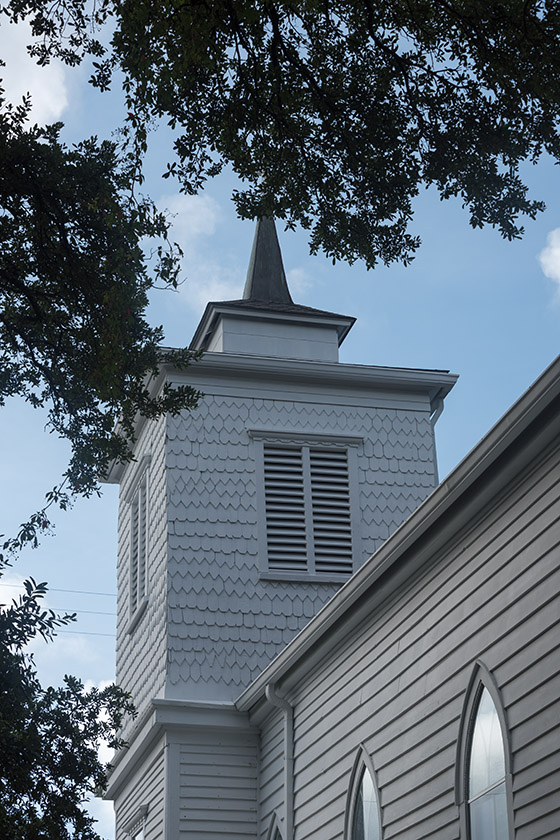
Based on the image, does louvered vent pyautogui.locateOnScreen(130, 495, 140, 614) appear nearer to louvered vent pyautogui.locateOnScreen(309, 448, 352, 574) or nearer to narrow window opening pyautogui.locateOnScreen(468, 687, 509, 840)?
louvered vent pyautogui.locateOnScreen(309, 448, 352, 574)

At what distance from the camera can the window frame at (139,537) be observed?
19.3 m

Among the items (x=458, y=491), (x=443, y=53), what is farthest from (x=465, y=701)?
(x=443, y=53)

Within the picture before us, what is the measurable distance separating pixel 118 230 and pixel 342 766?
6467 mm

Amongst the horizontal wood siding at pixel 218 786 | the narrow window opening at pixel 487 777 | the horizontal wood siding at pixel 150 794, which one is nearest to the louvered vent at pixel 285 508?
the horizontal wood siding at pixel 218 786

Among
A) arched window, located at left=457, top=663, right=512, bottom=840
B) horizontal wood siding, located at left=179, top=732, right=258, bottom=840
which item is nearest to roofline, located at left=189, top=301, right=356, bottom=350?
horizontal wood siding, located at left=179, top=732, right=258, bottom=840

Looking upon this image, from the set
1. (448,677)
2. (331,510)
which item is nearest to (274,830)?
(331,510)

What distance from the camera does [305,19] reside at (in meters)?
8.16

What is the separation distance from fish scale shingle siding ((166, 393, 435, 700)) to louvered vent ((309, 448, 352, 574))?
0.83ft

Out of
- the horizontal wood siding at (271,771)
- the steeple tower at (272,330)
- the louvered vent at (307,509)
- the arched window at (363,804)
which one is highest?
the steeple tower at (272,330)

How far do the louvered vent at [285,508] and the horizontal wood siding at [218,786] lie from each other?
9.27ft

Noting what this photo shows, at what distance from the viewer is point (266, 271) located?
22.3 meters

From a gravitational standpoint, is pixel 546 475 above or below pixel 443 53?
below

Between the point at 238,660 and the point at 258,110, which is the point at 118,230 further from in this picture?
the point at 238,660

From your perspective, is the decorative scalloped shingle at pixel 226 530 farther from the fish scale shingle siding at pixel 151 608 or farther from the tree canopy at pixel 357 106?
the tree canopy at pixel 357 106
